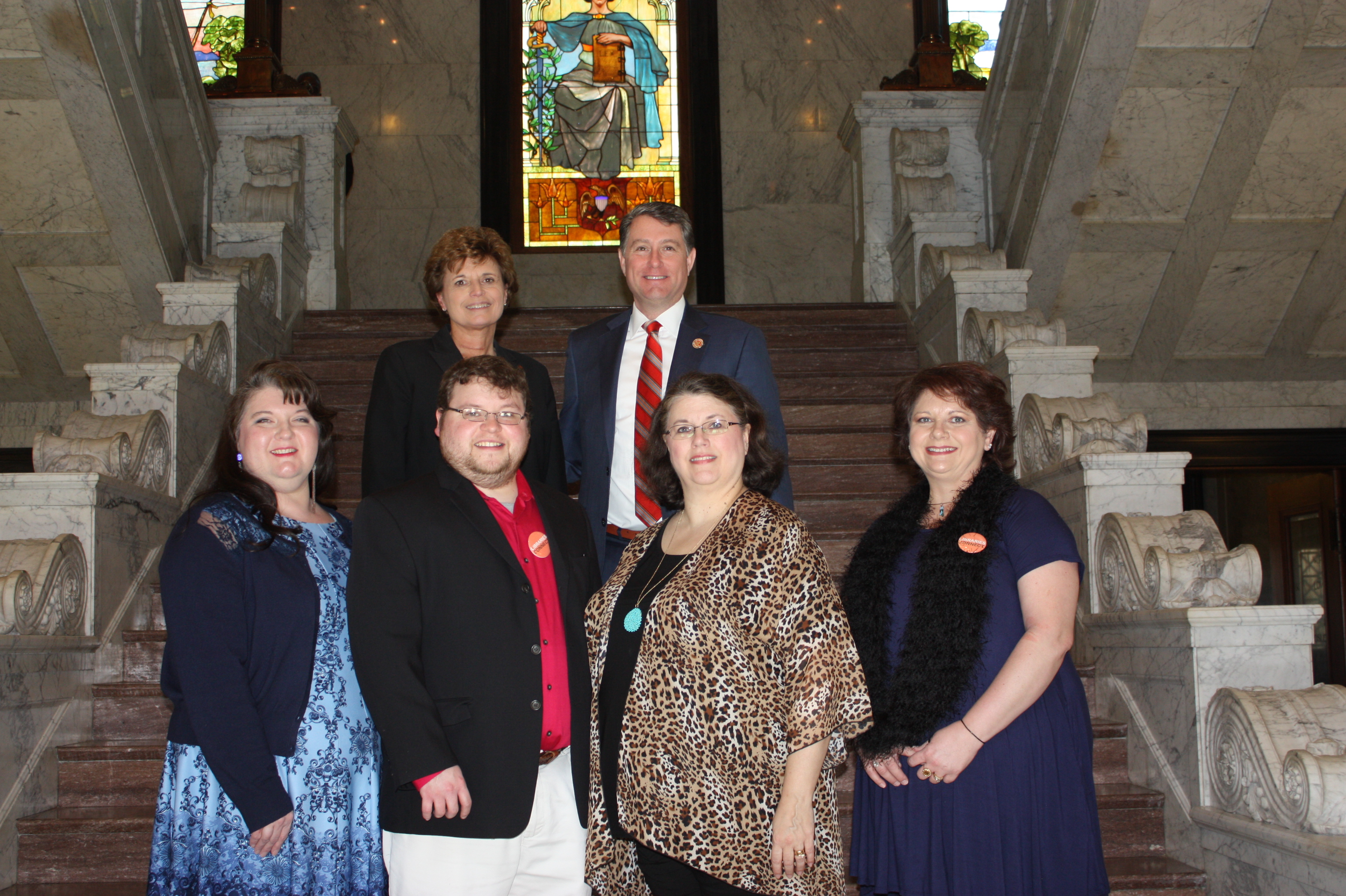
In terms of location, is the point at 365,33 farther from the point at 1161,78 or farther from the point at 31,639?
the point at 31,639

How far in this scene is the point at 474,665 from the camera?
213cm

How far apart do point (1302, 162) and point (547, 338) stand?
414 centimetres

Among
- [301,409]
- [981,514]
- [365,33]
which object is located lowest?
[981,514]

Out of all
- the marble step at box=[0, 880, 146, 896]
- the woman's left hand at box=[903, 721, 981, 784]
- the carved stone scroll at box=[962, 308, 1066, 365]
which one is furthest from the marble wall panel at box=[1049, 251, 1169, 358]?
the marble step at box=[0, 880, 146, 896]

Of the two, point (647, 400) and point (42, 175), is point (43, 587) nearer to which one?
point (647, 400)

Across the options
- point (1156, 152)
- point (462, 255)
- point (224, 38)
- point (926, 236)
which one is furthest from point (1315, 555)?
point (224, 38)

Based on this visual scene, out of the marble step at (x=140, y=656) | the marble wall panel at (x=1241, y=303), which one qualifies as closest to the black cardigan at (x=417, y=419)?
the marble step at (x=140, y=656)

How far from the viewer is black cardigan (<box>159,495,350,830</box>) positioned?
206 centimetres

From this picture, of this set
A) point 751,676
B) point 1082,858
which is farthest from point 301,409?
point 1082,858

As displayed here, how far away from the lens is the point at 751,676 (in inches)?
78.7

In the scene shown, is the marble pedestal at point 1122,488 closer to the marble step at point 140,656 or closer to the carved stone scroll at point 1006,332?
the carved stone scroll at point 1006,332

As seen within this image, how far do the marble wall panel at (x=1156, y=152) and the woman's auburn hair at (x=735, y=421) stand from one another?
13.9 feet

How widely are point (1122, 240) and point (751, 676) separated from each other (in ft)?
16.2

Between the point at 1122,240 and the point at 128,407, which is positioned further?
the point at 1122,240
